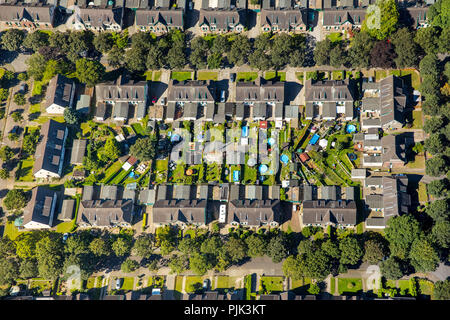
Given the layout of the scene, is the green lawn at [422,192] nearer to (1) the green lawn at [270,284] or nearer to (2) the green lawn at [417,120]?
(2) the green lawn at [417,120]

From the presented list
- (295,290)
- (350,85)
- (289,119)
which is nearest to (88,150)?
(289,119)

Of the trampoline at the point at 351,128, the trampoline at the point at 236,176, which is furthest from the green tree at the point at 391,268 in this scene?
the trampoline at the point at 236,176

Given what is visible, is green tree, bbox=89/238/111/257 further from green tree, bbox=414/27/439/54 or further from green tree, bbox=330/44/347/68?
green tree, bbox=414/27/439/54

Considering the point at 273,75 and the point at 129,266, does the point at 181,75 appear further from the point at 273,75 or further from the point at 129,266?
the point at 129,266

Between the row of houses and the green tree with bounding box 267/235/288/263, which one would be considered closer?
the green tree with bounding box 267/235/288/263

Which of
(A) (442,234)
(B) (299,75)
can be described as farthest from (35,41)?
(A) (442,234)

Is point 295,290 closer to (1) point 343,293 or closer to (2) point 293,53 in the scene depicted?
(1) point 343,293

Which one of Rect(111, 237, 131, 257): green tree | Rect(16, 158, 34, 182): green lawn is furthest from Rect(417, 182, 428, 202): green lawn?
Rect(16, 158, 34, 182): green lawn
